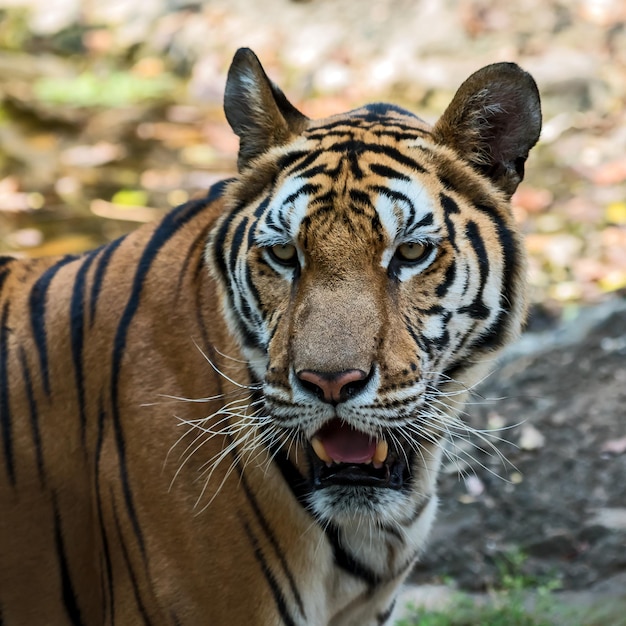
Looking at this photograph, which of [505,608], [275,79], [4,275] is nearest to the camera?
[4,275]

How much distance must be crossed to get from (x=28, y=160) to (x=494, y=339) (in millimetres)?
5141

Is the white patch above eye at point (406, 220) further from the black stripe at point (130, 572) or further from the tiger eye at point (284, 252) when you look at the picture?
the black stripe at point (130, 572)

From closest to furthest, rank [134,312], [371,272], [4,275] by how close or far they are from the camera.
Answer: [371,272]
[134,312]
[4,275]

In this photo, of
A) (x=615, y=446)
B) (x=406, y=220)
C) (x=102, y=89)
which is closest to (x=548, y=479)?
(x=615, y=446)

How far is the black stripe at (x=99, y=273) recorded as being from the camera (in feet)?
7.36

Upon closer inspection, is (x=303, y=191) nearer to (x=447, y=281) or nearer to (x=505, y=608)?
(x=447, y=281)

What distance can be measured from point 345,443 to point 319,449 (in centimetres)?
5

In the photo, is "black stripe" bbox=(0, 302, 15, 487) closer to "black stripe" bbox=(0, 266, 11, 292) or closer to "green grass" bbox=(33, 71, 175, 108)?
"black stripe" bbox=(0, 266, 11, 292)

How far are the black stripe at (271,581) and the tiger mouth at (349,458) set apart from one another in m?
0.18

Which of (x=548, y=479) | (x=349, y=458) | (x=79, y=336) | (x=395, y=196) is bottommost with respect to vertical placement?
(x=548, y=479)

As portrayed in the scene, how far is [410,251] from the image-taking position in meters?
1.89

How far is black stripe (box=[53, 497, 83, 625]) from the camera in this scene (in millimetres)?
2215

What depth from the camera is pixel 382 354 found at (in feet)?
5.91

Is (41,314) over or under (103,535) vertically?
over
